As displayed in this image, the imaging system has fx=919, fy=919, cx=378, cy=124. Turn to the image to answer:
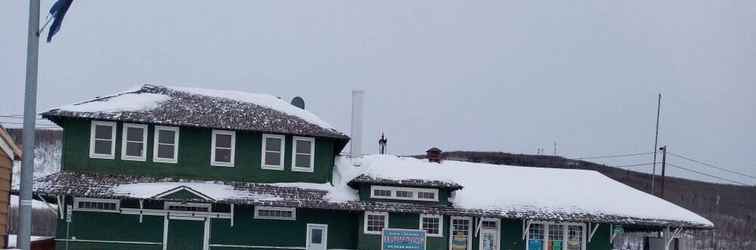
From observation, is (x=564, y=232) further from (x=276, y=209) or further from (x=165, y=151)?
(x=165, y=151)

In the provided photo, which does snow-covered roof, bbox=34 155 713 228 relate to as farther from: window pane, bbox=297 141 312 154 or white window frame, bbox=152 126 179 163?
window pane, bbox=297 141 312 154

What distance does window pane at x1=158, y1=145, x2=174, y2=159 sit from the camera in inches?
1235

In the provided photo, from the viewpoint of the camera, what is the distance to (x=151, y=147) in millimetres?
31250

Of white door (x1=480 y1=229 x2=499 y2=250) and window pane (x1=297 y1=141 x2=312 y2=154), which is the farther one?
white door (x1=480 y1=229 x2=499 y2=250)

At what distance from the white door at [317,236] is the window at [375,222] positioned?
5.15 feet

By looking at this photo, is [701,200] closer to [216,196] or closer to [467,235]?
[467,235]

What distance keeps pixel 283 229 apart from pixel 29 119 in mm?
18014

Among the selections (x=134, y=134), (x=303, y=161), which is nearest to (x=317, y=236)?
(x=303, y=161)

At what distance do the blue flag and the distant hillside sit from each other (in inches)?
3374

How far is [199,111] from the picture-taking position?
3209cm

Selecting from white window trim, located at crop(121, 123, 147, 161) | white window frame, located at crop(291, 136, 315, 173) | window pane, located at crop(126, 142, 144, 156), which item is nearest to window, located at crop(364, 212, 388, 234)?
white window frame, located at crop(291, 136, 315, 173)

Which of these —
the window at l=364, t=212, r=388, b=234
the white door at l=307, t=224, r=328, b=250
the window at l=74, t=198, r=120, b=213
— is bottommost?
the white door at l=307, t=224, r=328, b=250

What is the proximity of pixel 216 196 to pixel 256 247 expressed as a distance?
2584mm

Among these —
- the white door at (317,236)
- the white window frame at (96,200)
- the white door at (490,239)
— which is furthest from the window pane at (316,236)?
the white window frame at (96,200)
